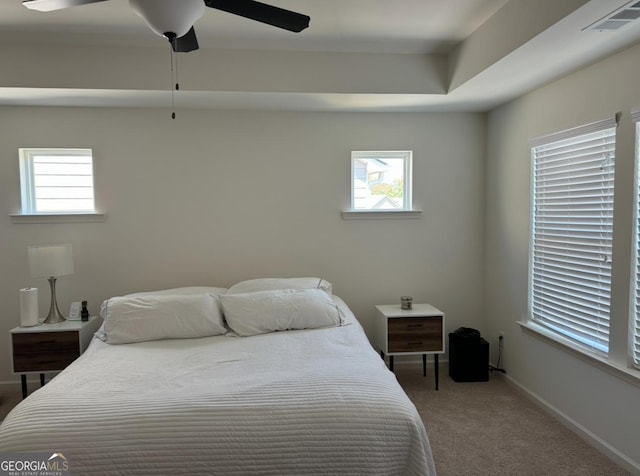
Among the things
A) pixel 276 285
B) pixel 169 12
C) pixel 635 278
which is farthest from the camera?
pixel 276 285

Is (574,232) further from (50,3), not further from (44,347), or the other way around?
(44,347)

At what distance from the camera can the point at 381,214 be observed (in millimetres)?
3639

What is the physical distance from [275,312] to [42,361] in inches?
70.3

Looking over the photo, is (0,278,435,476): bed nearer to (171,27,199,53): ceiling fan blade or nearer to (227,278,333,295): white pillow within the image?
(227,278,333,295): white pillow

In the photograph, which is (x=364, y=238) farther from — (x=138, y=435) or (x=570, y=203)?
(x=138, y=435)

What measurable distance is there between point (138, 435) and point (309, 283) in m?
1.87

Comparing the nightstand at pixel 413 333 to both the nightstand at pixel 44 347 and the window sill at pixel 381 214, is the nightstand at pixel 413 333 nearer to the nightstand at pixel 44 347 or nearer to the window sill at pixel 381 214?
the window sill at pixel 381 214

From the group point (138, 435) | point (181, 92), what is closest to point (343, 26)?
point (181, 92)

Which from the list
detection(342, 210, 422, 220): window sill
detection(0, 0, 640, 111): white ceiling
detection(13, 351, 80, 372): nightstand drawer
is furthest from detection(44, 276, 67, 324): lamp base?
detection(342, 210, 422, 220): window sill

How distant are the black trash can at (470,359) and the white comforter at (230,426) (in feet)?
5.50

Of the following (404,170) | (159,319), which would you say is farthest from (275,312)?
(404,170)

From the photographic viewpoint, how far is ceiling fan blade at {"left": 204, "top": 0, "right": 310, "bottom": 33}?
4.95 feet

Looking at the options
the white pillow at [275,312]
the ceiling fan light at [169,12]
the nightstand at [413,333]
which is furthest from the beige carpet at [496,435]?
the ceiling fan light at [169,12]

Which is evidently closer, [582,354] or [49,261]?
[582,354]
